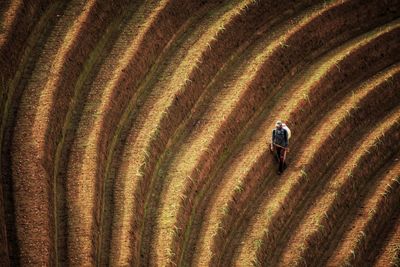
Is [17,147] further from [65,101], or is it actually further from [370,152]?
[370,152]

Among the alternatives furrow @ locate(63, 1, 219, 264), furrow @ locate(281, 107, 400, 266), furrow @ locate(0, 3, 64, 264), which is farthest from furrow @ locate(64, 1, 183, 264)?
furrow @ locate(281, 107, 400, 266)

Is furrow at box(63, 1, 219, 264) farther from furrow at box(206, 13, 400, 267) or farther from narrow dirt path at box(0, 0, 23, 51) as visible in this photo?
furrow at box(206, 13, 400, 267)

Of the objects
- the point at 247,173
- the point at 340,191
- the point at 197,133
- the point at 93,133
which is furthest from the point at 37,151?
the point at 340,191

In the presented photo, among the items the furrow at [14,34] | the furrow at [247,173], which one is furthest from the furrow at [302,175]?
the furrow at [14,34]

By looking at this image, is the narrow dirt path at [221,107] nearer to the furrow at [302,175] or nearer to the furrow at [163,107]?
the furrow at [163,107]

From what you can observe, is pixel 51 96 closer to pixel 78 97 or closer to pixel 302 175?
pixel 78 97

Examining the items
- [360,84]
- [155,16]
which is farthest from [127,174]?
[360,84]
